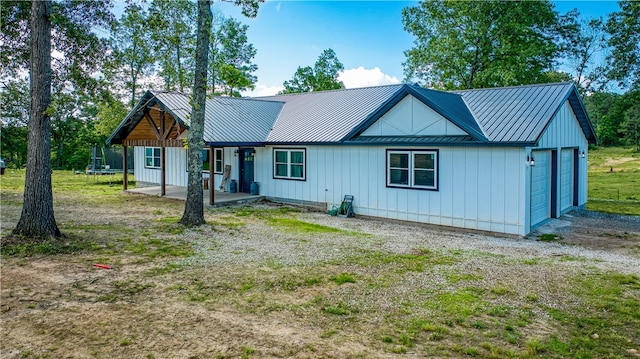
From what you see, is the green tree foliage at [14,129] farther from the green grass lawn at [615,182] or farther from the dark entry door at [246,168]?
the green grass lawn at [615,182]

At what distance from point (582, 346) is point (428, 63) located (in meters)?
24.4

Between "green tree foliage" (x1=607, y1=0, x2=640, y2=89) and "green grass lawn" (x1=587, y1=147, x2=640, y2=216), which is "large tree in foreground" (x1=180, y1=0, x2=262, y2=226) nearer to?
"green grass lawn" (x1=587, y1=147, x2=640, y2=216)

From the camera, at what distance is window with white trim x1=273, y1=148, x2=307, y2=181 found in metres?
15.4

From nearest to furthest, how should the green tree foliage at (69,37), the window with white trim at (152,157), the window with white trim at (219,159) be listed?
the green tree foliage at (69,37) < the window with white trim at (219,159) < the window with white trim at (152,157)

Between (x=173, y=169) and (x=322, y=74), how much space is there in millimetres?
17401

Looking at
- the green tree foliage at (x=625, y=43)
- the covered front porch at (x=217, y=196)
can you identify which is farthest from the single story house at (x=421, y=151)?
the green tree foliage at (x=625, y=43)

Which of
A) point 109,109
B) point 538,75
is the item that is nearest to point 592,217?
point 538,75

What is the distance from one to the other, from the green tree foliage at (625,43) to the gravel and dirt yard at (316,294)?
1754cm

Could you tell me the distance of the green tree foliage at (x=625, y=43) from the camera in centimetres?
2367

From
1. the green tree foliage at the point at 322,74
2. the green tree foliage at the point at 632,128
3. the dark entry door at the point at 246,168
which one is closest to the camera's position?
the dark entry door at the point at 246,168

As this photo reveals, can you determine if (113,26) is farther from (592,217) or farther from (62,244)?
(592,217)

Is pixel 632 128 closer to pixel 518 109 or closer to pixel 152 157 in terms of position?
pixel 518 109

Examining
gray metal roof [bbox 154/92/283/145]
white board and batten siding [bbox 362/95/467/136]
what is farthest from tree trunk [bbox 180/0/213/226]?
white board and batten siding [bbox 362/95/467/136]

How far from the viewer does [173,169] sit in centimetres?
2039
